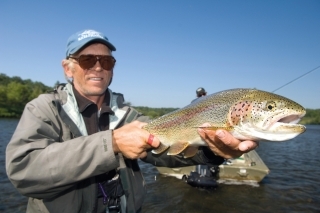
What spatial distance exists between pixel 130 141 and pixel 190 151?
1.14 m

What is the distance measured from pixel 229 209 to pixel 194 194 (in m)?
1.39

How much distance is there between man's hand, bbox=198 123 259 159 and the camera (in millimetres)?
2562

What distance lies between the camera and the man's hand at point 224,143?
2562 mm

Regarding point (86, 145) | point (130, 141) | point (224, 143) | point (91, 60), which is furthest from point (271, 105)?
point (91, 60)

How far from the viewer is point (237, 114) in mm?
2715

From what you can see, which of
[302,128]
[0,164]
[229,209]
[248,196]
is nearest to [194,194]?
[229,209]

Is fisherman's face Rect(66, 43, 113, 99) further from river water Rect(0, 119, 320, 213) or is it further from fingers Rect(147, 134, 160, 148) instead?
river water Rect(0, 119, 320, 213)

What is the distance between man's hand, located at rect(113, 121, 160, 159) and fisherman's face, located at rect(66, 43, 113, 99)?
1011mm

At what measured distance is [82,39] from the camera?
2939 mm

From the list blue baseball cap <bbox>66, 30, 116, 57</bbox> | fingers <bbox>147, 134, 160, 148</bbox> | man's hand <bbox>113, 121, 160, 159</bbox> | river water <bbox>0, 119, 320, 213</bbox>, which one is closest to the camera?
man's hand <bbox>113, 121, 160, 159</bbox>

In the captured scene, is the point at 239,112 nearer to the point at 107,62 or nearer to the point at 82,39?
the point at 107,62

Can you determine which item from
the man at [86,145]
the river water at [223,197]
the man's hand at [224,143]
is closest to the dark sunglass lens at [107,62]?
the man at [86,145]

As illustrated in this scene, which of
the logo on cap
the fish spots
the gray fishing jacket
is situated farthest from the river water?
the logo on cap

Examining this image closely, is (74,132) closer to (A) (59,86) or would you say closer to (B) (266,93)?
(A) (59,86)
